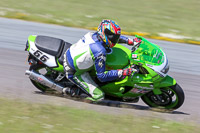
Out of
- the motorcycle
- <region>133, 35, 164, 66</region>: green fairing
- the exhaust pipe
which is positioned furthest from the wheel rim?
the exhaust pipe

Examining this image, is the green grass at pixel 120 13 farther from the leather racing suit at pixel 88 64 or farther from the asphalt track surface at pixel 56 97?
the leather racing suit at pixel 88 64

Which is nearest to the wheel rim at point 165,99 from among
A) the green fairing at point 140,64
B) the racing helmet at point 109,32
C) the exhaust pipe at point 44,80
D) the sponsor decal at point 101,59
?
the green fairing at point 140,64

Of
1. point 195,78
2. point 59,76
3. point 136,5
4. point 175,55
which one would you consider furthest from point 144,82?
point 136,5

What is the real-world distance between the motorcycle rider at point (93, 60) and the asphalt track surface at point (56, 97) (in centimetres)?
33

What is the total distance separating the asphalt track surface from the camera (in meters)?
6.41

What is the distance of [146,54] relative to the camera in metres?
6.12

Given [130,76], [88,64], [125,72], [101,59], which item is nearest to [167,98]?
[130,76]

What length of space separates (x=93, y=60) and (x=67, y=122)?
136cm

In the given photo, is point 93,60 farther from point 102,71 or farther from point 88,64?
point 102,71

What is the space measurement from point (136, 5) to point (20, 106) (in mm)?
11465

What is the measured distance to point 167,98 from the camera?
6430 mm

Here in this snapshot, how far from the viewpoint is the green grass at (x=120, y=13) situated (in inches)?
511

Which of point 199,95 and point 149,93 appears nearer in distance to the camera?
point 149,93

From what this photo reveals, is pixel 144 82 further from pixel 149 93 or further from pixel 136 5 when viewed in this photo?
pixel 136 5
